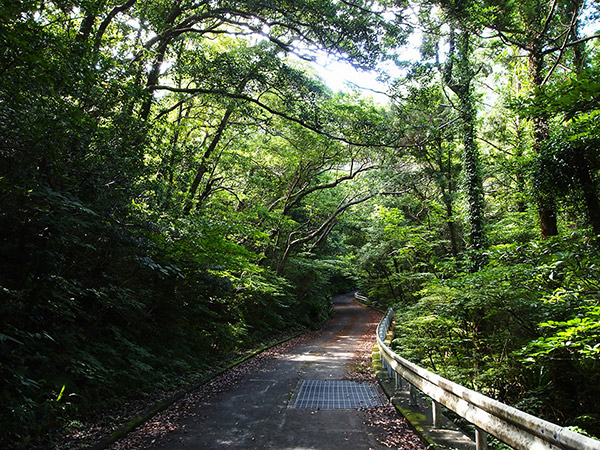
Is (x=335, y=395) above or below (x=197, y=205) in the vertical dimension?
below

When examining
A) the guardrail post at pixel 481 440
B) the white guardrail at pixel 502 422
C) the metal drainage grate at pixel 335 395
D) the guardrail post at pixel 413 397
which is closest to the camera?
the white guardrail at pixel 502 422

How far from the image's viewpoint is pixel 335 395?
6992 millimetres

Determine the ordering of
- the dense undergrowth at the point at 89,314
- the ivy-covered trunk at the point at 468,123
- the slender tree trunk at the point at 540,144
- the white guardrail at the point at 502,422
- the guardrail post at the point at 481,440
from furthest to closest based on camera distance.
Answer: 1. the ivy-covered trunk at the point at 468,123
2. the slender tree trunk at the point at 540,144
3. the dense undergrowth at the point at 89,314
4. the guardrail post at the point at 481,440
5. the white guardrail at the point at 502,422

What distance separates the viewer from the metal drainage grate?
6.26 meters

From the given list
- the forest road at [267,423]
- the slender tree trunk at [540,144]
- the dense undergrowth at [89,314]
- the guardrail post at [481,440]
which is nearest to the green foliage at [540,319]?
the slender tree trunk at [540,144]

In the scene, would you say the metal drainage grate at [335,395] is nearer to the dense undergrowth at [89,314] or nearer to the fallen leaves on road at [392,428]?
the fallen leaves on road at [392,428]

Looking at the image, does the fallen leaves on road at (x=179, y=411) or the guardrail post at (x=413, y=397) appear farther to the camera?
the guardrail post at (x=413, y=397)

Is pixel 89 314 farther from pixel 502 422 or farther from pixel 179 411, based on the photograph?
pixel 502 422

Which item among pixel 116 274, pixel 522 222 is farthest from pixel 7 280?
pixel 522 222

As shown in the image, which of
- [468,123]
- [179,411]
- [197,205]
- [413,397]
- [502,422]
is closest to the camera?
[502,422]

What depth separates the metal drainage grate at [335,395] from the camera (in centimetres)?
626

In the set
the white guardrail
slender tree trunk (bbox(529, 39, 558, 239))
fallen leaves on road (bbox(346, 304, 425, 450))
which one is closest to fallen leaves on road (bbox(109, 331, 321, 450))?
fallen leaves on road (bbox(346, 304, 425, 450))

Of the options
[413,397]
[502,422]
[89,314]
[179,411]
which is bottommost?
[179,411]

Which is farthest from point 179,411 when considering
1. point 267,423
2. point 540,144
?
point 540,144
